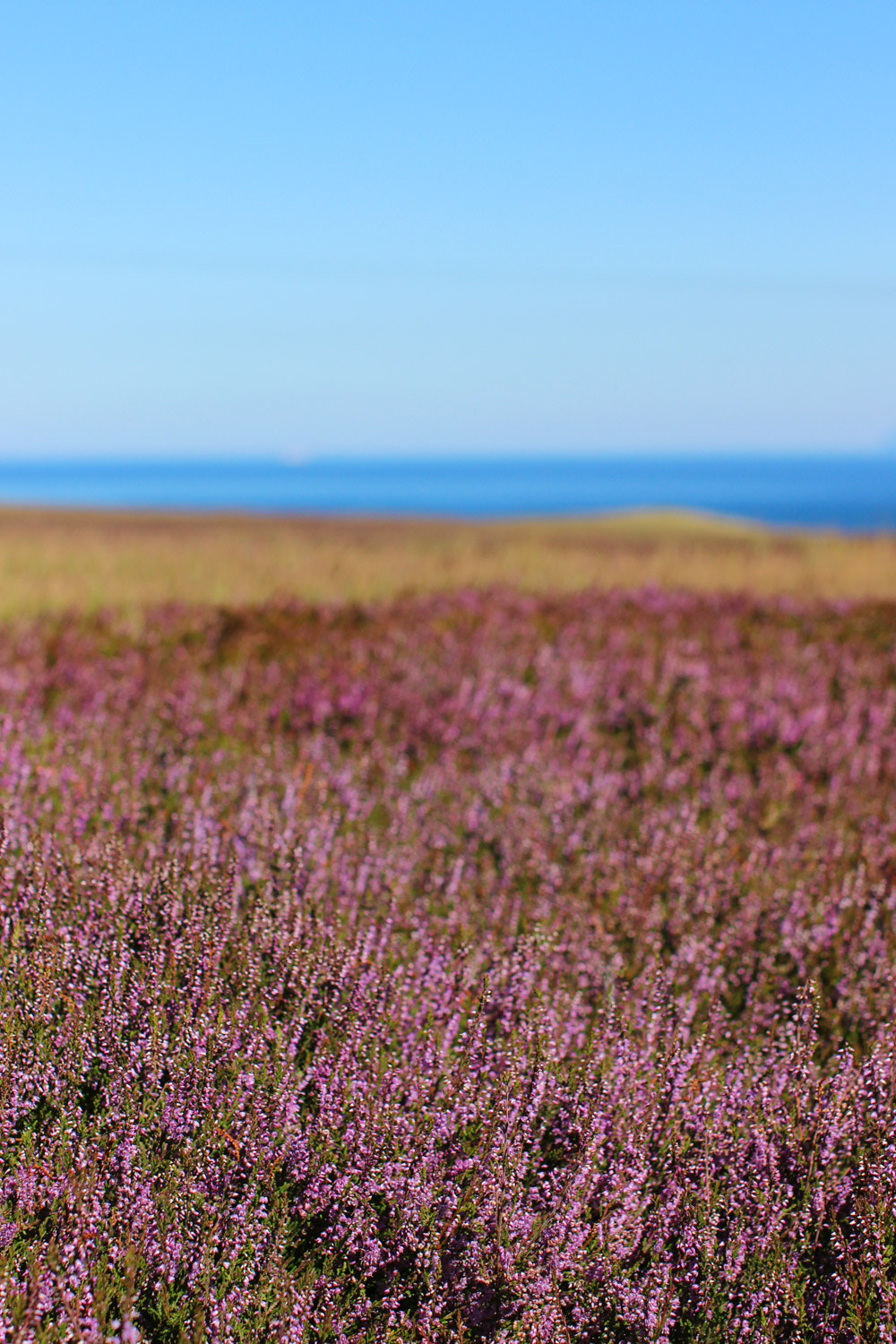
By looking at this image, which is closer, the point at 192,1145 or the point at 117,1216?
the point at 117,1216

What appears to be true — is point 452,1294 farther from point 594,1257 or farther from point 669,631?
point 669,631

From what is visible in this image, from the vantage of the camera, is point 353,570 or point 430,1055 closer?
point 430,1055

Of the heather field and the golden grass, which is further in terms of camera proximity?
the golden grass

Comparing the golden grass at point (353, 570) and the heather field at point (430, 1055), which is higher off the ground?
the golden grass at point (353, 570)

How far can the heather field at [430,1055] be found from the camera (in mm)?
2062

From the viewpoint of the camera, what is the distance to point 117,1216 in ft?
6.62

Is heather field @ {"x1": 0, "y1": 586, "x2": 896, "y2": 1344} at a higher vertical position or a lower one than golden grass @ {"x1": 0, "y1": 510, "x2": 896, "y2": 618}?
lower

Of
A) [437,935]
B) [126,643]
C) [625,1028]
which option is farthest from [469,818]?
[126,643]

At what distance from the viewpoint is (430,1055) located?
2.45 m

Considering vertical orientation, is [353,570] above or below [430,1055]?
above

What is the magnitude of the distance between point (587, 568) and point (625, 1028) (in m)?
10.7

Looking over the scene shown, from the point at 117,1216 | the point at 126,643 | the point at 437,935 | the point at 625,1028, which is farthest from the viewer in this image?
the point at 126,643

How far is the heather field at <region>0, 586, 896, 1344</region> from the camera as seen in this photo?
6.77 ft

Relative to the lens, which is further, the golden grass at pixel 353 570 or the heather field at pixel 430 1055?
the golden grass at pixel 353 570
